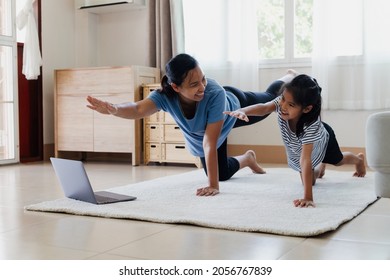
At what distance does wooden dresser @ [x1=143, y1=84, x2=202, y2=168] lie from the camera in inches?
162

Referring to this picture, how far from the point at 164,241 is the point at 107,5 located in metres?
3.52

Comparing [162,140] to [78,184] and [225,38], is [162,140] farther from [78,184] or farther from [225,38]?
[78,184]

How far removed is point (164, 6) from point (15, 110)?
1.56m

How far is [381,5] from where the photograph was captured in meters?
3.75

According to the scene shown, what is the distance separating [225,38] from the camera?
4.33 m

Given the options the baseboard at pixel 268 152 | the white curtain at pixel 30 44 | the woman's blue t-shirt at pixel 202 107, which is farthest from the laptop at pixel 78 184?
the white curtain at pixel 30 44

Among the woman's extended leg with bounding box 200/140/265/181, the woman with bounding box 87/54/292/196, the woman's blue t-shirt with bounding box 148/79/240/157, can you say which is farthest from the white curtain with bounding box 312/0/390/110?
the woman's blue t-shirt with bounding box 148/79/240/157

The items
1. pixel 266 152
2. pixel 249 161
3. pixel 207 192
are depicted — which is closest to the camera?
pixel 207 192

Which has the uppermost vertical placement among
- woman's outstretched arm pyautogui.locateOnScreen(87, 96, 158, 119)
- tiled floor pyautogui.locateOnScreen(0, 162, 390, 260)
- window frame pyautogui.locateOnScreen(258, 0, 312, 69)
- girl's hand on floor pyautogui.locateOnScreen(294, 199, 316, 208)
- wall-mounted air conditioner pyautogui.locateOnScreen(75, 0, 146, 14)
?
wall-mounted air conditioner pyautogui.locateOnScreen(75, 0, 146, 14)

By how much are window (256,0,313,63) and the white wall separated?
1.97 ft

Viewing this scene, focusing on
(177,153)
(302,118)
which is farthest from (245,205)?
(177,153)

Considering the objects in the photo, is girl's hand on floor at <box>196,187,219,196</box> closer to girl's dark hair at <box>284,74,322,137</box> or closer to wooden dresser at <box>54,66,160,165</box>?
girl's dark hair at <box>284,74,322,137</box>
